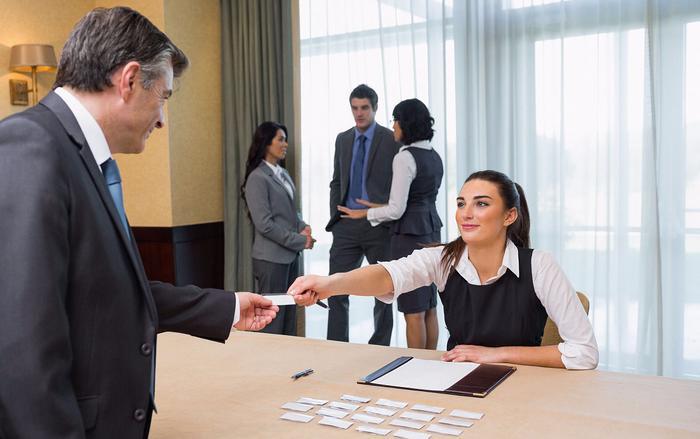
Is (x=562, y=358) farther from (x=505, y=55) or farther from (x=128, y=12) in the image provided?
(x=505, y=55)

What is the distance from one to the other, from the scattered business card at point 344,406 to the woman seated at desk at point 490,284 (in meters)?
0.46

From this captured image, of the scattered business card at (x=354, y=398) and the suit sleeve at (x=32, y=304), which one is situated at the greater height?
the suit sleeve at (x=32, y=304)

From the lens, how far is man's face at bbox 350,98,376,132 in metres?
4.18

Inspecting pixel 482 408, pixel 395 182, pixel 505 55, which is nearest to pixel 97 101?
pixel 482 408

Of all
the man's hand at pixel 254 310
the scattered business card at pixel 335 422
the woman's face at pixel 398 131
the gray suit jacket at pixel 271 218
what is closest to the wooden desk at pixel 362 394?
the scattered business card at pixel 335 422

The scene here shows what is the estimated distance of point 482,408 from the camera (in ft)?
5.10

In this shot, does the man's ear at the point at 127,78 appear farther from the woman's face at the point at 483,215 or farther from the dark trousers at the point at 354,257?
the dark trousers at the point at 354,257

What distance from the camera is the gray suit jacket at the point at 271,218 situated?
4.20 metres

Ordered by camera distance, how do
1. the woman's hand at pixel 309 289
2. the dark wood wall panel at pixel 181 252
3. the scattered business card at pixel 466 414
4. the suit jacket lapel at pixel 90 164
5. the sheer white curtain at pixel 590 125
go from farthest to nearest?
the dark wood wall panel at pixel 181 252 → the sheer white curtain at pixel 590 125 → the woman's hand at pixel 309 289 → the scattered business card at pixel 466 414 → the suit jacket lapel at pixel 90 164

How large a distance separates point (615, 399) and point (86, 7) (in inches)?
183

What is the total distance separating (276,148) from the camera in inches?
171

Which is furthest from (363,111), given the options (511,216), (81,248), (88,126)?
(81,248)

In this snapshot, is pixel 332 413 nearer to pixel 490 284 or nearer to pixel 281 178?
pixel 490 284

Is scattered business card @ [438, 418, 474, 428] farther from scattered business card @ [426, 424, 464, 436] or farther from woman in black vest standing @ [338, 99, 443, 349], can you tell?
woman in black vest standing @ [338, 99, 443, 349]
